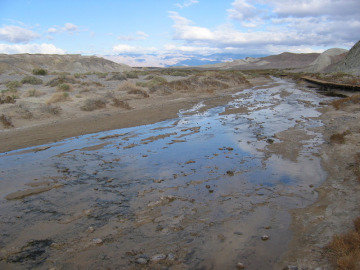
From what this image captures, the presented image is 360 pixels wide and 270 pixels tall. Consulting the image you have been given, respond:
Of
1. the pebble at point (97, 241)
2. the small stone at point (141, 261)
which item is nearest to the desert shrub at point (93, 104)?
the pebble at point (97, 241)

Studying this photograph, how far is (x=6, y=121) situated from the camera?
12.0 metres

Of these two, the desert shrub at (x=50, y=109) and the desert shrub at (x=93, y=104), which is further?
the desert shrub at (x=93, y=104)

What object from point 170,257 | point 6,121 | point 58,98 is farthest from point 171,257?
point 58,98

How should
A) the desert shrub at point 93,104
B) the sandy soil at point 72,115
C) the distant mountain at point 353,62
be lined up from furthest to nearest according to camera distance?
the distant mountain at point 353,62, the desert shrub at point 93,104, the sandy soil at point 72,115

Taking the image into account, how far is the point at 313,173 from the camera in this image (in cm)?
685

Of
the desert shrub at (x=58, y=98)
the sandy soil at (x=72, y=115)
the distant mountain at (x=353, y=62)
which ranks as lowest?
the sandy soil at (x=72, y=115)

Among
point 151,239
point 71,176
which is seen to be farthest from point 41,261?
point 71,176

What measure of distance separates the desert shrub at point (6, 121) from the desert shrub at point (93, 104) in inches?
155

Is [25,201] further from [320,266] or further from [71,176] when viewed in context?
[320,266]

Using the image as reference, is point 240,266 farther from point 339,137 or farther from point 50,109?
point 50,109

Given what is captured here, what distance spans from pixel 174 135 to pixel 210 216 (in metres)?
6.48

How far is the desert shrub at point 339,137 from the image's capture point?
29.7 ft

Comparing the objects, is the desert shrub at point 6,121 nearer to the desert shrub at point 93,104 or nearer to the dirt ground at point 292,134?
the dirt ground at point 292,134

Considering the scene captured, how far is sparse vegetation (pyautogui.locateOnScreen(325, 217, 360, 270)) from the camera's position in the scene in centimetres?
320
